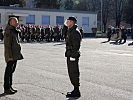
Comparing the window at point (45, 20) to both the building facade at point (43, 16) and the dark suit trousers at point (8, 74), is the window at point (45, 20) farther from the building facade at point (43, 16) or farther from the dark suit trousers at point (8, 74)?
the dark suit trousers at point (8, 74)

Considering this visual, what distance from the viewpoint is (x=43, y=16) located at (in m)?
50.4

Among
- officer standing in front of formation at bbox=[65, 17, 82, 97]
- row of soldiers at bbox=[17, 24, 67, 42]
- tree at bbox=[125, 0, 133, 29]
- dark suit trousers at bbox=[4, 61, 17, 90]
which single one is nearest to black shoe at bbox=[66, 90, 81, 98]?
officer standing in front of formation at bbox=[65, 17, 82, 97]

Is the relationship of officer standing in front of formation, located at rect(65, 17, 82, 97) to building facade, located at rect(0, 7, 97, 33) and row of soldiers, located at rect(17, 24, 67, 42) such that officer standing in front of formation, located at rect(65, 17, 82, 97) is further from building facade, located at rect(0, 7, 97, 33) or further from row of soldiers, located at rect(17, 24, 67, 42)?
building facade, located at rect(0, 7, 97, 33)

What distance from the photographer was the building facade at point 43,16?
46219 millimetres

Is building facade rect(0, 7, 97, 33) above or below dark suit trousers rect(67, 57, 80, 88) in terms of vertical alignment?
above

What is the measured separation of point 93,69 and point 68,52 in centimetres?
504

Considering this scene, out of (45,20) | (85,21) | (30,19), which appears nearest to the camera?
(30,19)

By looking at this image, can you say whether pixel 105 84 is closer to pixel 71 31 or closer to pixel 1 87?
pixel 71 31

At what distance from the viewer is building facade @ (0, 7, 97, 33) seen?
46.2 m

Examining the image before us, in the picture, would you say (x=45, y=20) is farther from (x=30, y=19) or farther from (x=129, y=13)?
(x=129, y=13)

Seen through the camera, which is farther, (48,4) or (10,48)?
(48,4)

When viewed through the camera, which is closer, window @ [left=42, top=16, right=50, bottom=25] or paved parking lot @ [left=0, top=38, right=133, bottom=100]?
paved parking lot @ [left=0, top=38, right=133, bottom=100]

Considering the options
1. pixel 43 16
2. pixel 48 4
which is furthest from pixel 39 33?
pixel 48 4

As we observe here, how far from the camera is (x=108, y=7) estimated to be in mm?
80938
